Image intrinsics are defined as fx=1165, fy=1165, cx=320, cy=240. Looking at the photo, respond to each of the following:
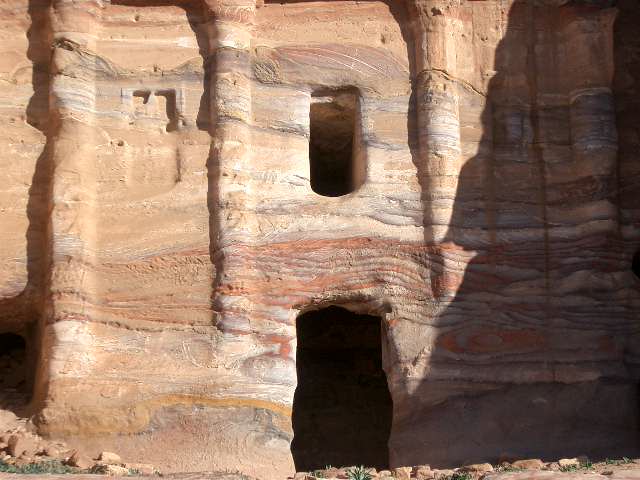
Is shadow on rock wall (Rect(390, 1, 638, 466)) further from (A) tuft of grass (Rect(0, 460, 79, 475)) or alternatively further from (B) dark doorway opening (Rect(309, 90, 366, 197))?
(A) tuft of grass (Rect(0, 460, 79, 475))

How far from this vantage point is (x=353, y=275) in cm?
1261

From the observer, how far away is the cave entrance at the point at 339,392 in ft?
49.7

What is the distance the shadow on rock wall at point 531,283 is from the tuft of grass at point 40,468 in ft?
11.3

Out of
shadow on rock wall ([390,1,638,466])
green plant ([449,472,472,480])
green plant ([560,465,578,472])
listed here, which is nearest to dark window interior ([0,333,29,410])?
shadow on rock wall ([390,1,638,466])

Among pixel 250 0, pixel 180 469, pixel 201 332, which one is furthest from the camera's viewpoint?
pixel 250 0

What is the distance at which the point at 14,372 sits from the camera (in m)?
13.7

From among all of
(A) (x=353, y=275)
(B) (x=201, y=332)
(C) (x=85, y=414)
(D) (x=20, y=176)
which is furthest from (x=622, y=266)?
(D) (x=20, y=176)

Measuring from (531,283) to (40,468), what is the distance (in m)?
5.54

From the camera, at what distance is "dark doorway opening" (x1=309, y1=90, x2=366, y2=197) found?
43.9ft

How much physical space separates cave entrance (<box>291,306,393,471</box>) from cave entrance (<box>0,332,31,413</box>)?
3.62 meters

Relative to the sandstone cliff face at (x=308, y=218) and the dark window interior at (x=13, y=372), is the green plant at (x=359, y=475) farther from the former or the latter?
the dark window interior at (x=13, y=372)

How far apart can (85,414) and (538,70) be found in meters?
6.42

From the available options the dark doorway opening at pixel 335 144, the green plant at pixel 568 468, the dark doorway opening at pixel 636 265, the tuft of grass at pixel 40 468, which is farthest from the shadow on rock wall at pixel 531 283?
the tuft of grass at pixel 40 468

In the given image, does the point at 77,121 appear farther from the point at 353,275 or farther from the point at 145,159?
the point at 353,275
